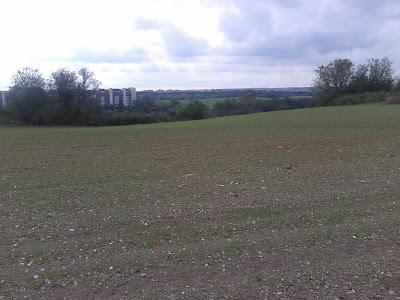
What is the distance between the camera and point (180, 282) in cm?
455

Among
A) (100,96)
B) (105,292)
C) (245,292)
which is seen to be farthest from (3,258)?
(100,96)

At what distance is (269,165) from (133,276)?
9.32m

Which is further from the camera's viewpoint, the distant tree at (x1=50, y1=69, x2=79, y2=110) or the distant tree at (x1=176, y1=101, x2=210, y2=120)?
the distant tree at (x1=176, y1=101, x2=210, y2=120)

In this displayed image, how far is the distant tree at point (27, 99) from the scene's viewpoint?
7025cm

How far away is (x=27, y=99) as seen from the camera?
70.1 metres

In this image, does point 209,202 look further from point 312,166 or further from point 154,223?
point 312,166

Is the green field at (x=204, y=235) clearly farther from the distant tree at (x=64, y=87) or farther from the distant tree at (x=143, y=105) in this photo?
the distant tree at (x=143, y=105)

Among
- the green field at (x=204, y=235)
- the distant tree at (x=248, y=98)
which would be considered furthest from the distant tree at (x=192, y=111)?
the green field at (x=204, y=235)

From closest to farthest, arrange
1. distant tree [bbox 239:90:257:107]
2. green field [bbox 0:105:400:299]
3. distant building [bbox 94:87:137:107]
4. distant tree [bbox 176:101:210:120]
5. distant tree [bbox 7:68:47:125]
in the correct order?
green field [bbox 0:105:400:299] → distant tree [bbox 7:68:47:125] → distant tree [bbox 176:101:210:120] → distant building [bbox 94:87:137:107] → distant tree [bbox 239:90:257:107]

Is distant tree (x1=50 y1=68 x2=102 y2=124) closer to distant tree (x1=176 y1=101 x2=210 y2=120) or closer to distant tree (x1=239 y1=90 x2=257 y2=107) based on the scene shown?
distant tree (x1=176 y1=101 x2=210 y2=120)

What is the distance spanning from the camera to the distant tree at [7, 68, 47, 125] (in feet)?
230

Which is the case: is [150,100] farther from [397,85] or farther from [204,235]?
[204,235]

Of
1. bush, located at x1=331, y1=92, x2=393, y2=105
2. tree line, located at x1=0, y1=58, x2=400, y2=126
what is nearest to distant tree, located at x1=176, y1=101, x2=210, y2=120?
tree line, located at x1=0, y1=58, x2=400, y2=126

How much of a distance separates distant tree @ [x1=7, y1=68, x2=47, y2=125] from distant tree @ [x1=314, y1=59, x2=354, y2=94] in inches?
2693
